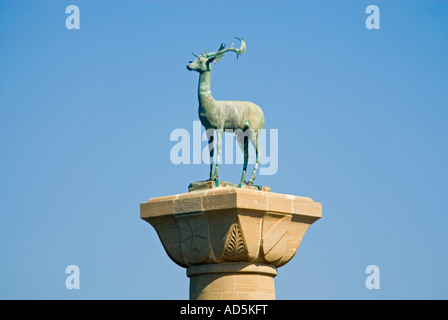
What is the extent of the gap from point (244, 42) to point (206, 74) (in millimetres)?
1182

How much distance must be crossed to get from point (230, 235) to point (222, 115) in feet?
10.1

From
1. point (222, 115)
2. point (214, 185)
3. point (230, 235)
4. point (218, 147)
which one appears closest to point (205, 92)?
point (222, 115)

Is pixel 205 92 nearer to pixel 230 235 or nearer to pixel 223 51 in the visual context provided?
pixel 223 51

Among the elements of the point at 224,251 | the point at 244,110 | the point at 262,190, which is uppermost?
the point at 244,110

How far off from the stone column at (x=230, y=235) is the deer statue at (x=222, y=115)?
1.17 m

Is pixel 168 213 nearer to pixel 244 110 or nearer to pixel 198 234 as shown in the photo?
pixel 198 234

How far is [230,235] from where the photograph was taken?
77.6 ft

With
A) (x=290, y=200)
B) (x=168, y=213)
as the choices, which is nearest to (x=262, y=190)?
(x=290, y=200)

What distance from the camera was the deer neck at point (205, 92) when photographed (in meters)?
25.0

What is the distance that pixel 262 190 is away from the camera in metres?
24.8

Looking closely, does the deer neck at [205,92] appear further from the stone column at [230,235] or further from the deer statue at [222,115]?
the stone column at [230,235]

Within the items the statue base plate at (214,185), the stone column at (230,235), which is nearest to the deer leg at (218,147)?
the statue base plate at (214,185)

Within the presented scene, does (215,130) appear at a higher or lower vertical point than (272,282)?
higher
